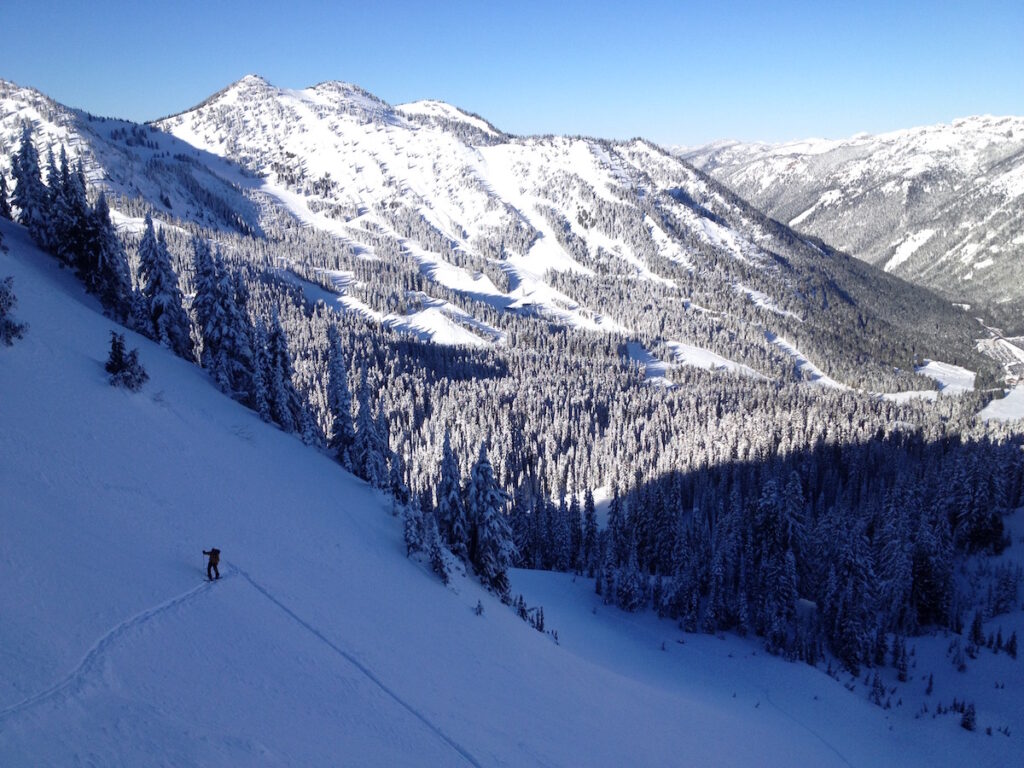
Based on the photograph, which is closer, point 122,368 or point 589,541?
point 122,368

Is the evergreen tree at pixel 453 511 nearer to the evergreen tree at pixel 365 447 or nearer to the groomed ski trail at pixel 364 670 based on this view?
the evergreen tree at pixel 365 447

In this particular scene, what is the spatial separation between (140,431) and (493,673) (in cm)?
2296

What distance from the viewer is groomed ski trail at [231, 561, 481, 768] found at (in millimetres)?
19203

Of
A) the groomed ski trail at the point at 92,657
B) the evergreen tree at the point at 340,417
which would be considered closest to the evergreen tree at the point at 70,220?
the evergreen tree at the point at 340,417

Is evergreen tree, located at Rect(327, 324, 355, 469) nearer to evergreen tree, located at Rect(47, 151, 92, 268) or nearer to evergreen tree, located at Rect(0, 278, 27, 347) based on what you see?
evergreen tree, located at Rect(47, 151, 92, 268)

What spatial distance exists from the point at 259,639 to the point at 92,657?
5415 millimetres

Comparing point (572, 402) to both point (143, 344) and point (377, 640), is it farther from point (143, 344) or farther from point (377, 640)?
point (377, 640)

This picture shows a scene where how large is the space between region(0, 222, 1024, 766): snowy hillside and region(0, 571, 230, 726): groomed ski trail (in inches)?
2.5

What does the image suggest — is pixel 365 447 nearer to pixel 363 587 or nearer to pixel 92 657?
pixel 363 587

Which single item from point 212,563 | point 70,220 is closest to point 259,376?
point 70,220

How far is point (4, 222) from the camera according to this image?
53.6 metres

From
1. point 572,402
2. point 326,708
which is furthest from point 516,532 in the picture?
point 572,402

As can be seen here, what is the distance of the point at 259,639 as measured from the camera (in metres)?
19.6

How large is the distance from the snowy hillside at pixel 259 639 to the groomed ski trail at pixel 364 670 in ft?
0.28
